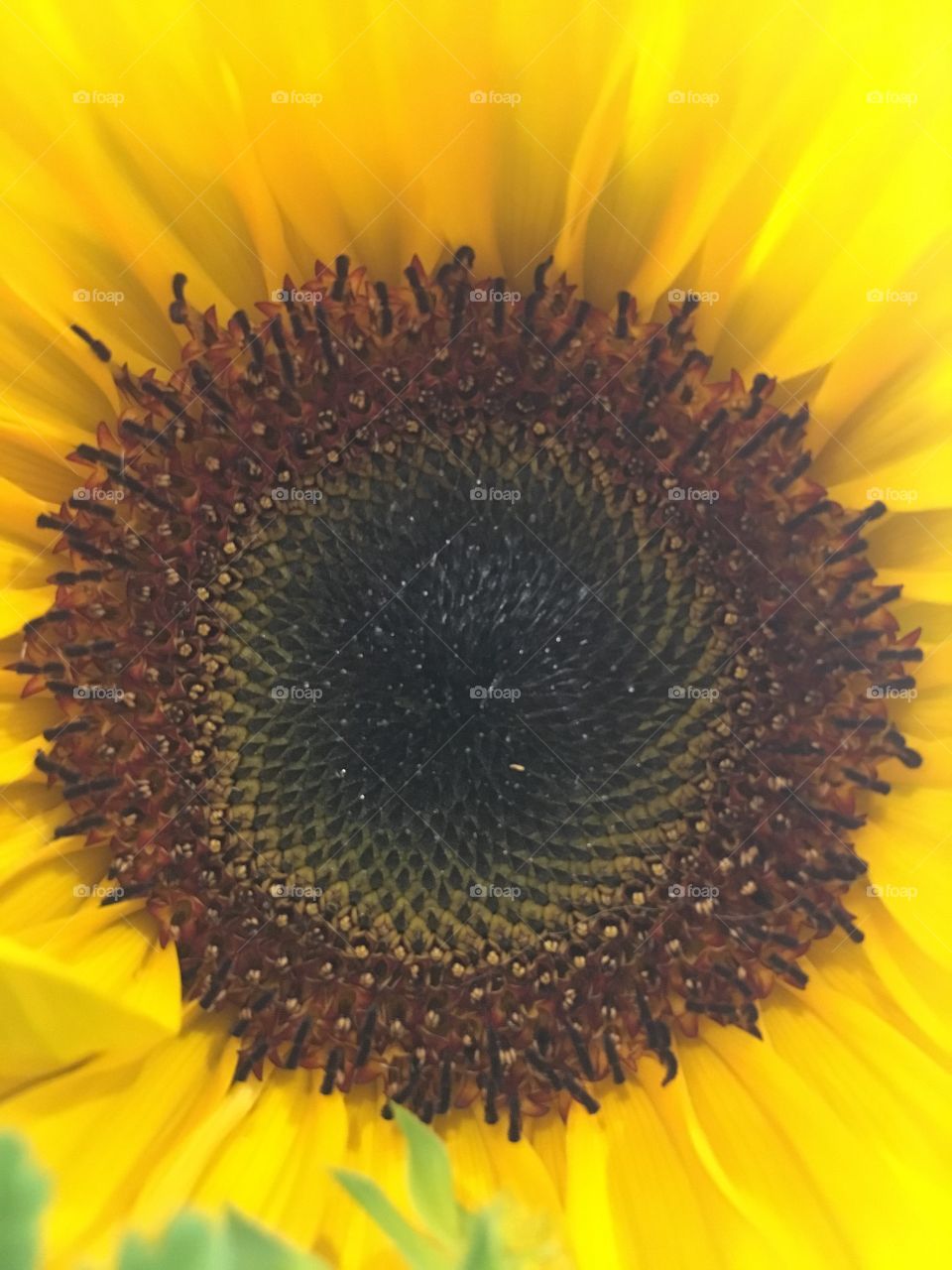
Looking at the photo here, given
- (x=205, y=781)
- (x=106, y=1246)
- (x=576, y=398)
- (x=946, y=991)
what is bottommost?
(x=106, y=1246)

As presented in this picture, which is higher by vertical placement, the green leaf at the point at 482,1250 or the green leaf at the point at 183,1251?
the green leaf at the point at 482,1250

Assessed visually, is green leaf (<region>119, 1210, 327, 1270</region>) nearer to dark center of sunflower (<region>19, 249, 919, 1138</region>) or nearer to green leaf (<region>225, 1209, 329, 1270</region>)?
green leaf (<region>225, 1209, 329, 1270</region>)

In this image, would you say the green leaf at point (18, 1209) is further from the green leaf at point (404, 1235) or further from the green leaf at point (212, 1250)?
the green leaf at point (404, 1235)

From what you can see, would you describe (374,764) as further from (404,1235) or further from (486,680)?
(404,1235)

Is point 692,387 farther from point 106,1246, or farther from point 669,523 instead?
point 106,1246

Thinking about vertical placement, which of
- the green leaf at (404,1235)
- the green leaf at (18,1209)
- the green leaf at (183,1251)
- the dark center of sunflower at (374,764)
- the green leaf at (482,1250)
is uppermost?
the dark center of sunflower at (374,764)

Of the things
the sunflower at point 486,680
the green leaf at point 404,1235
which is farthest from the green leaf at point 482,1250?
the sunflower at point 486,680

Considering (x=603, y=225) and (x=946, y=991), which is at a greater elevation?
(x=603, y=225)

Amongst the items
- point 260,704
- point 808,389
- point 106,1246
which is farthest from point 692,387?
point 106,1246
